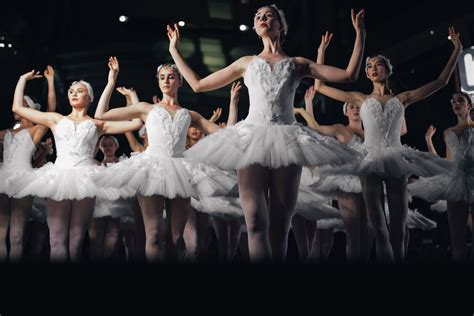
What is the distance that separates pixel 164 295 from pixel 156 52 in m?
8.16

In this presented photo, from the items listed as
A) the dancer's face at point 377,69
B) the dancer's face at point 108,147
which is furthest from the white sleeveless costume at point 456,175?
the dancer's face at point 108,147

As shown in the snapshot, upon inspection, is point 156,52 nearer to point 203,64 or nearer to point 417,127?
point 203,64

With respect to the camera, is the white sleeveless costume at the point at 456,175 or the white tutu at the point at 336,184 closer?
the white tutu at the point at 336,184

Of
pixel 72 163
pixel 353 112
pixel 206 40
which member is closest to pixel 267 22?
pixel 72 163

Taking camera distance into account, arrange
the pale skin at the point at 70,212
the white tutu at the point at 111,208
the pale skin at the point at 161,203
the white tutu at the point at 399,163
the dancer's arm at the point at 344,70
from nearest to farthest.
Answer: the dancer's arm at the point at 344,70
the pale skin at the point at 161,203
the white tutu at the point at 399,163
the pale skin at the point at 70,212
the white tutu at the point at 111,208

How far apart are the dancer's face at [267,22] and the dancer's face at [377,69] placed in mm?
1342

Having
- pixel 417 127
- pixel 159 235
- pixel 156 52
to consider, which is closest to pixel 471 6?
pixel 417 127

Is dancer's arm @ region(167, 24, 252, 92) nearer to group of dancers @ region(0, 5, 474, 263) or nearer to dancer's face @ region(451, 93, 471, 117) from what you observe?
group of dancers @ region(0, 5, 474, 263)

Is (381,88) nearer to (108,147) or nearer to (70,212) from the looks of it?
(70,212)

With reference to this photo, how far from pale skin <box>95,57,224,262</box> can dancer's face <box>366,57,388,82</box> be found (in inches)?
46.9

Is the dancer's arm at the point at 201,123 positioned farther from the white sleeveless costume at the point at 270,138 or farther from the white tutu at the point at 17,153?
the white tutu at the point at 17,153

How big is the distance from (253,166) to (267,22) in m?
0.87

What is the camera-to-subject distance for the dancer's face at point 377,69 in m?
5.13

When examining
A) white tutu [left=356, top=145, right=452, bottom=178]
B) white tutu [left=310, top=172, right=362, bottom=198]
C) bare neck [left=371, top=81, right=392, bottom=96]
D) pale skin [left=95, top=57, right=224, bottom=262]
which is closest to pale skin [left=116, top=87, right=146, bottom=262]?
pale skin [left=95, top=57, right=224, bottom=262]
